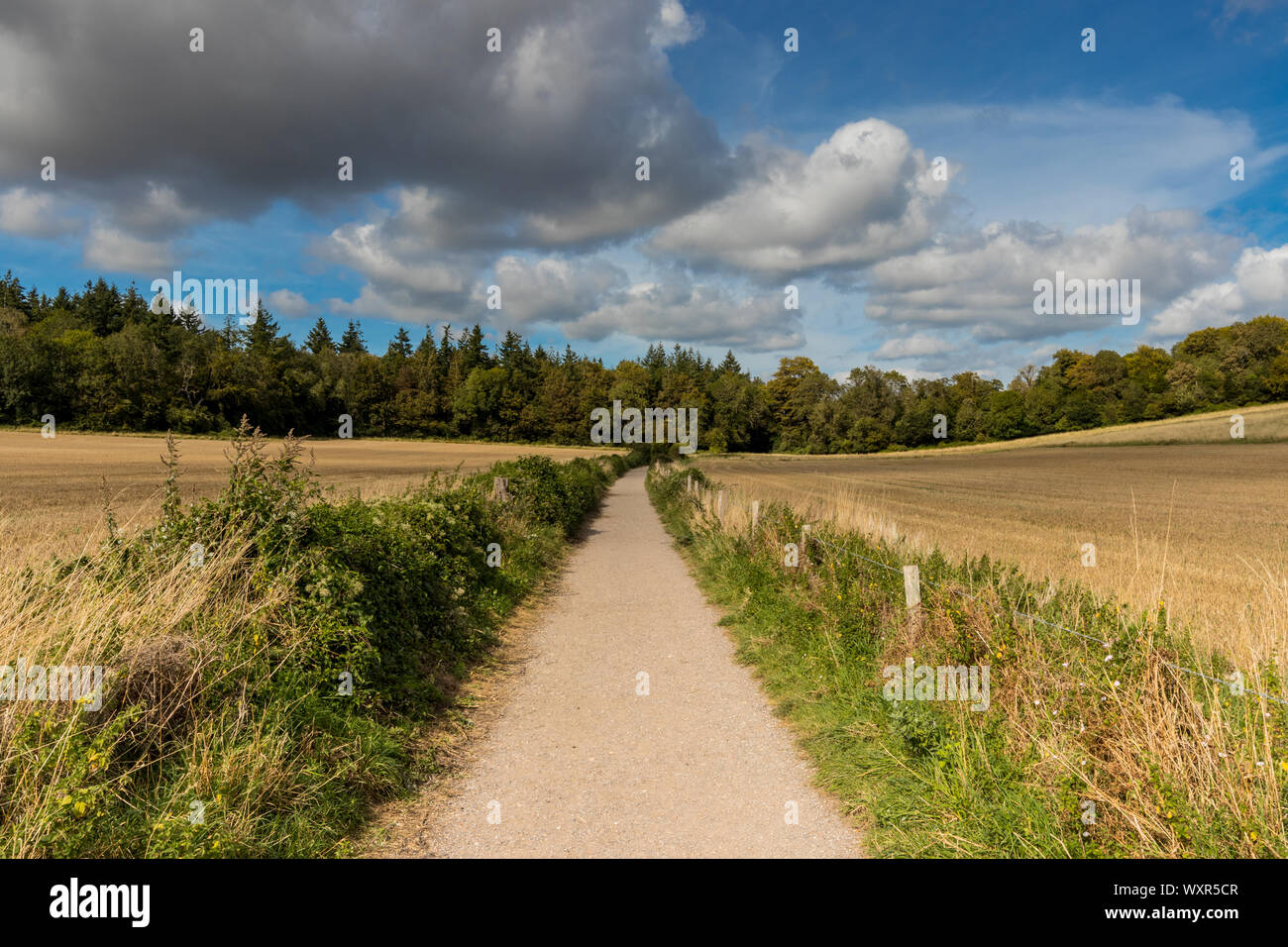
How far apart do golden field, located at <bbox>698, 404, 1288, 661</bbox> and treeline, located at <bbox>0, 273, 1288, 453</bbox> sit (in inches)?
1500

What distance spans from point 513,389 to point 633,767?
109m

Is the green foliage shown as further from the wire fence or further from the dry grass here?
the dry grass

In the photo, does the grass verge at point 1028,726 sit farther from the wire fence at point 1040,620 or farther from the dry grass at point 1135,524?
the dry grass at point 1135,524

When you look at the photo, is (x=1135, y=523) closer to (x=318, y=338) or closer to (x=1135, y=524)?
(x=1135, y=524)

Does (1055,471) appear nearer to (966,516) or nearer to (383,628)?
(966,516)

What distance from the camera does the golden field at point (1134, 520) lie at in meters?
6.65

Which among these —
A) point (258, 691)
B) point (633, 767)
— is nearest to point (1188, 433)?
point (633, 767)

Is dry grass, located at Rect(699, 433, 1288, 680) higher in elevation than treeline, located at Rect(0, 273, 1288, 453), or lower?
lower

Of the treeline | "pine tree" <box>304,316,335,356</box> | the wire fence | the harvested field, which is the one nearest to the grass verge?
the wire fence

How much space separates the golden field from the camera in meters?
6.65

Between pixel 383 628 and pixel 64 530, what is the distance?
929cm

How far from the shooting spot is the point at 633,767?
4.86 meters

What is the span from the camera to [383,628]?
579 centimetres
